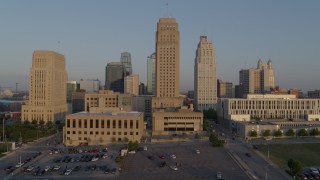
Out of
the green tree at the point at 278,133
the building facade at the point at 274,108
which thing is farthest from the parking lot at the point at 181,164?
the building facade at the point at 274,108

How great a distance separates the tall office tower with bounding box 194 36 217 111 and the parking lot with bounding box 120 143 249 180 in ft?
296

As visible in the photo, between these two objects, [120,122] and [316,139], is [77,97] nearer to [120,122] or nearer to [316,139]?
[120,122]

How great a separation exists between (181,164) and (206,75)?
106732 millimetres

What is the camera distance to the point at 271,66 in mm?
197250

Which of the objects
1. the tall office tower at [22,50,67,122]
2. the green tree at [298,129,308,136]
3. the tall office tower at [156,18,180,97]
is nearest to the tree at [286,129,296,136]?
the green tree at [298,129,308,136]

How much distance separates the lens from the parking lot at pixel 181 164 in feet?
156

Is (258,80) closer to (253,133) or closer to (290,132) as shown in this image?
(290,132)

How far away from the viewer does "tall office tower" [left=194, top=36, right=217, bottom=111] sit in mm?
157375

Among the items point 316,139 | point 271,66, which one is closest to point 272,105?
point 316,139

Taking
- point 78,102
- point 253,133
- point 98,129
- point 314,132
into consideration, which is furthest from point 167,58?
point 78,102

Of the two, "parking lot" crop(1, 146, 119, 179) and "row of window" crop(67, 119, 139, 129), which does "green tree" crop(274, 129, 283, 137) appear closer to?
"row of window" crop(67, 119, 139, 129)

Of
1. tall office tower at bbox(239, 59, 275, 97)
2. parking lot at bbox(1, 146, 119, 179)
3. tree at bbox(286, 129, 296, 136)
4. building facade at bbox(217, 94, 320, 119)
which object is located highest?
tall office tower at bbox(239, 59, 275, 97)

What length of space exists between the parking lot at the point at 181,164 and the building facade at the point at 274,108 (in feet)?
138

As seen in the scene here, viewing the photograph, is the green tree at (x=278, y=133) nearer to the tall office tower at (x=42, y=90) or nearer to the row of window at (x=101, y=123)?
the row of window at (x=101, y=123)
